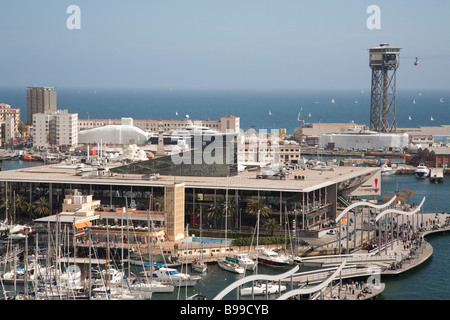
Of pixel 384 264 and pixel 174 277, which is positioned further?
pixel 384 264

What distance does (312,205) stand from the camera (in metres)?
23.2

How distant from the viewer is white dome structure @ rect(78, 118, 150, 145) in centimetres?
5231

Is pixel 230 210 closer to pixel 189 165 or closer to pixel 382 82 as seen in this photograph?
pixel 189 165

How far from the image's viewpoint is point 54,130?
53.3m

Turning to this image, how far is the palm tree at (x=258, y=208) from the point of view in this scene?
22.0 m

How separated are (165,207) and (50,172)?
6.75 m

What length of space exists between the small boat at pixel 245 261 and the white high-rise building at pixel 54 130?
35.7 meters

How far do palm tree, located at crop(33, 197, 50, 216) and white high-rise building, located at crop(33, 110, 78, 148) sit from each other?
29624 millimetres

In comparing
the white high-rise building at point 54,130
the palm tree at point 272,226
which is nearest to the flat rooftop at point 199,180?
the palm tree at point 272,226

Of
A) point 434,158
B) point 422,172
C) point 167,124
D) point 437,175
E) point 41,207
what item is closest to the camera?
point 41,207

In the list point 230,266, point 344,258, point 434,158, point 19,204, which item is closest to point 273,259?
point 230,266

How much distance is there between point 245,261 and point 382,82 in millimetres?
45125

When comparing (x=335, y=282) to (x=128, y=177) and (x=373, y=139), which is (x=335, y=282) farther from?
(x=373, y=139)
